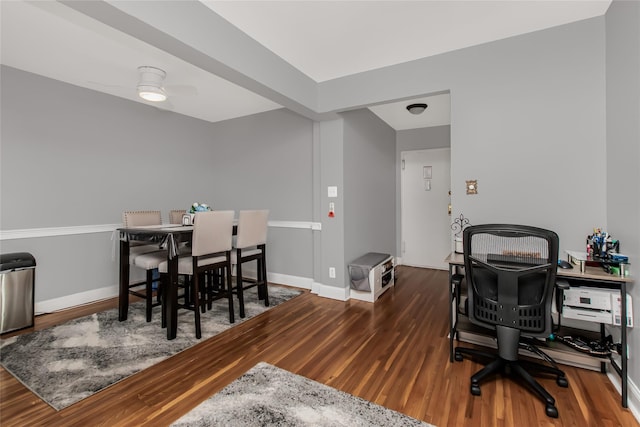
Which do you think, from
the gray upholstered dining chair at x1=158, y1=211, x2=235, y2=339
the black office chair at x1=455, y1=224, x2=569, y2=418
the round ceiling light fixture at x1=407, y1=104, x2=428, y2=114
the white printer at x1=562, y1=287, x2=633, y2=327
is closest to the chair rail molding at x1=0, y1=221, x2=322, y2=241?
the gray upholstered dining chair at x1=158, y1=211, x2=235, y2=339

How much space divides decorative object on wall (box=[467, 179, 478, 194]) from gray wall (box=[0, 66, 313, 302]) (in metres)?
2.05

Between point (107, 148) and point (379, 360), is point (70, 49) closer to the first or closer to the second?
point (107, 148)

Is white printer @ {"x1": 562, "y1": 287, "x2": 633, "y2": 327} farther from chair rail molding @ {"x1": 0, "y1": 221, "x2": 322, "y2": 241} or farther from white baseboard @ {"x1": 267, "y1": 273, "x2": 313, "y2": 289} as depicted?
white baseboard @ {"x1": 267, "y1": 273, "x2": 313, "y2": 289}

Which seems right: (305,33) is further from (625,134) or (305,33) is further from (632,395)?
(632,395)

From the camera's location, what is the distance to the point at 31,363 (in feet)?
7.11

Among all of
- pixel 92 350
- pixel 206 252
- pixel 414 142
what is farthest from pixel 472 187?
pixel 92 350

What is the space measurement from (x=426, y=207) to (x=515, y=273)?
3416 mm

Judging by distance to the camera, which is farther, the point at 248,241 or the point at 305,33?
the point at 248,241

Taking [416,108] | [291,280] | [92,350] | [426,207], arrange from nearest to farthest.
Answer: [92,350] < [416,108] < [291,280] < [426,207]

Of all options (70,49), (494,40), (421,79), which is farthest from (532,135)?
(70,49)

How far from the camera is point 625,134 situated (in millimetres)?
1832

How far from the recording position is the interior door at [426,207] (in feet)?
15.9

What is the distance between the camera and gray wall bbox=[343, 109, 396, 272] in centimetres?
376

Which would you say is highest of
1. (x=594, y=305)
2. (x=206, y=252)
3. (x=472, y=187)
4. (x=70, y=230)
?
(x=472, y=187)
